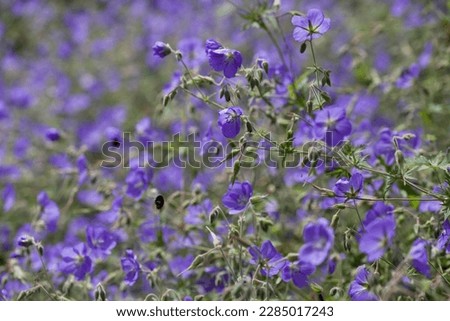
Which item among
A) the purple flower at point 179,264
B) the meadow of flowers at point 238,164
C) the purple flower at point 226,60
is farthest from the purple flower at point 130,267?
the purple flower at point 226,60

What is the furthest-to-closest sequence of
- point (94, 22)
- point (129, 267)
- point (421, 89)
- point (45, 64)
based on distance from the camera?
point (94, 22) < point (45, 64) < point (421, 89) < point (129, 267)

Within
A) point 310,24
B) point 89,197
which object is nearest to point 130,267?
point 310,24

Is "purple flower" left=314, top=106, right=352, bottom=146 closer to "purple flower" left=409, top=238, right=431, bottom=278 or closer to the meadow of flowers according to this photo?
the meadow of flowers

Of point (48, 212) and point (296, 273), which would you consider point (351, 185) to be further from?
point (48, 212)

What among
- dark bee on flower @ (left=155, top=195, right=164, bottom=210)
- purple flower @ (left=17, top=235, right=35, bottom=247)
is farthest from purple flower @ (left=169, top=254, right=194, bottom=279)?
purple flower @ (left=17, top=235, right=35, bottom=247)
